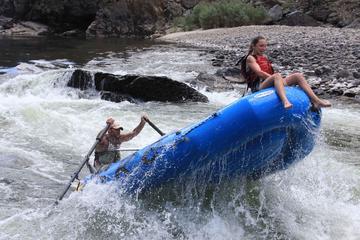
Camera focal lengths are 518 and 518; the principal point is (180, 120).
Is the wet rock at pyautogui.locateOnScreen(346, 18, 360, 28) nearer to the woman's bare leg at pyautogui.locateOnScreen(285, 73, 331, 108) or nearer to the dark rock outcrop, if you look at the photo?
the dark rock outcrop

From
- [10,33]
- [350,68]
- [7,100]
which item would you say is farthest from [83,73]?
[10,33]

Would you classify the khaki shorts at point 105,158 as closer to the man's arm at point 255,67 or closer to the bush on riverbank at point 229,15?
the man's arm at point 255,67

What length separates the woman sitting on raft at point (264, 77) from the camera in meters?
5.49

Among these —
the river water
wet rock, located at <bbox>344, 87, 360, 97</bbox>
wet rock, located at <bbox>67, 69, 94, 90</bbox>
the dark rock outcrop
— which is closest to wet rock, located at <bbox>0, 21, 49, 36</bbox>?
wet rock, located at <bbox>67, 69, 94, 90</bbox>

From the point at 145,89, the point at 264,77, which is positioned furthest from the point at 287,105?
the point at 145,89

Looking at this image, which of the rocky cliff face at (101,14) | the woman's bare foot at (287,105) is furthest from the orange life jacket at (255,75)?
the rocky cliff face at (101,14)

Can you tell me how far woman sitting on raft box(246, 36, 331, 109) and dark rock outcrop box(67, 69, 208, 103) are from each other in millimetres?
7537

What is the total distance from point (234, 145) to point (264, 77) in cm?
103

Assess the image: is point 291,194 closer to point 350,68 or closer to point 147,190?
point 147,190

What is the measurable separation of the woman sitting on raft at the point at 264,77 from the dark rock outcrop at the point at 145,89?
7537 millimetres

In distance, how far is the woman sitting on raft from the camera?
549 cm

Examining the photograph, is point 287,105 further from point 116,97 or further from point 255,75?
point 116,97

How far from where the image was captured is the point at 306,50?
2081 centimetres

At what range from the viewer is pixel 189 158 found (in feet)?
18.1
